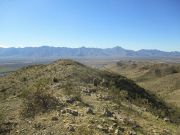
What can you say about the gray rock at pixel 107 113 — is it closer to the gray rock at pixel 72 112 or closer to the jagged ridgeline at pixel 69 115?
the jagged ridgeline at pixel 69 115

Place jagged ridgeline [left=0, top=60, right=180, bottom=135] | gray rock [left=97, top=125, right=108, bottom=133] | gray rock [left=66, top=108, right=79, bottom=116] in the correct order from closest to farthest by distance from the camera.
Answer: gray rock [left=97, top=125, right=108, bottom=133] < jagged ridgeline [left=0, top=60, right=180, bottom=135] < gray rock [left=66, top=108, right=79, bottom=116]

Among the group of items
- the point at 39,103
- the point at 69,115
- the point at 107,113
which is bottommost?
the point at 107,113

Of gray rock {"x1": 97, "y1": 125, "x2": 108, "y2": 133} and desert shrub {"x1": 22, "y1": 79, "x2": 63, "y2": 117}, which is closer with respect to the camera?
gray rock {"x1": 97, "y1": 125, "x2": 108, "y2": 133}

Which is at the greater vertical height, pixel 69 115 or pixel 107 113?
pixel 69 115

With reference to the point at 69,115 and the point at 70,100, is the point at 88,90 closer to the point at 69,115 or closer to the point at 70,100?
the point at 70,100

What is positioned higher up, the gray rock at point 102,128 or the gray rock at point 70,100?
the gray rock at point 70,100

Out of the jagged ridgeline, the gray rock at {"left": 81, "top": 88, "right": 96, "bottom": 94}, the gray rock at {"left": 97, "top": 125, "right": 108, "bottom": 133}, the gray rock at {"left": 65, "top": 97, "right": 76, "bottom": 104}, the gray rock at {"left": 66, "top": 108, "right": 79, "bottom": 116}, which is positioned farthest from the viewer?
the gray rock at {"left": 81, "top": 88, "right": 96, "bottom": 94}

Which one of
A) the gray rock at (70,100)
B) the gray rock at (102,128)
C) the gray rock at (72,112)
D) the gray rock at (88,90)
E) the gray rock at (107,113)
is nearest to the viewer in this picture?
the gray rock at (102,128)

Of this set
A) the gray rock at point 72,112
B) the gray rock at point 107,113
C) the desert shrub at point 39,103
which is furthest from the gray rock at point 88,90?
the gray rock at point 72,112

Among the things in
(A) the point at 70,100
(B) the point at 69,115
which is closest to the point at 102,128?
(B) the point at 69,115

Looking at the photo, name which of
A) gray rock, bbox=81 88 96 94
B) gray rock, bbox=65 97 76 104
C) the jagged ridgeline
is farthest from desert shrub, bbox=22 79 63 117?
gray rock, bbox=81 88 96 94

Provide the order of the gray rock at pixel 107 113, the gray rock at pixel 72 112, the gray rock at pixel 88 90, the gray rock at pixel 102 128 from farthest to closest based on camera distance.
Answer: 1. the gray rock at pixel 88 90
2. the gray rock at pixel 107 113
3. the gray rock at pixel 72 112
4. the gray rock at pixel 102 128

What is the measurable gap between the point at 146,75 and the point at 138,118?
2524 inches

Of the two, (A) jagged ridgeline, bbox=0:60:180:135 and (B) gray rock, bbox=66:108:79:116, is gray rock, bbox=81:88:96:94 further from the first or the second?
(B) gray rock, bbox=66:108:79:116
